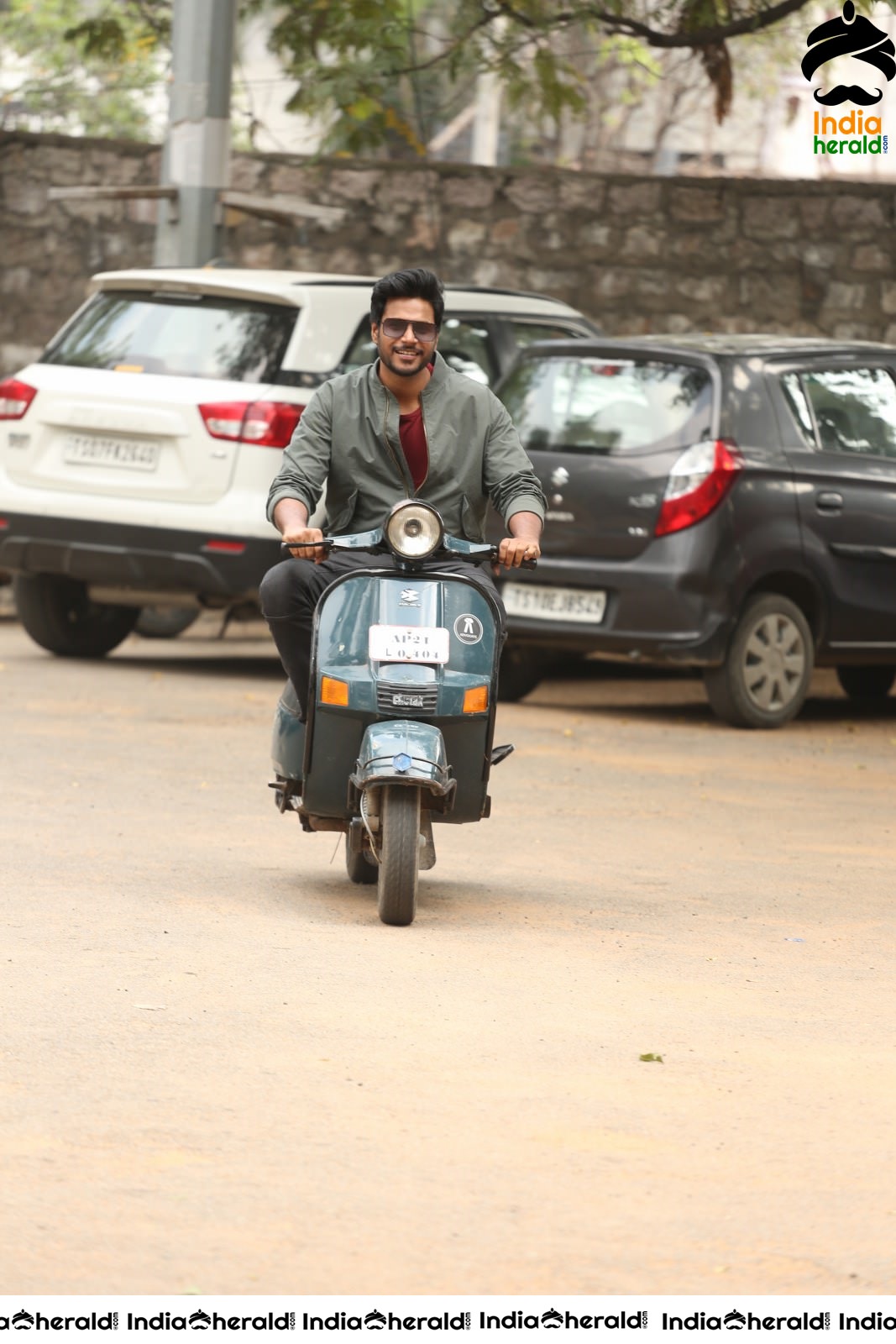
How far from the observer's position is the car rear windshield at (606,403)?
447 inches

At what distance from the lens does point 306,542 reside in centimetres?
640

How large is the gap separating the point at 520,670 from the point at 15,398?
9.63 feet

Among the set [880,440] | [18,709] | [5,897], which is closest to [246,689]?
[18,709]

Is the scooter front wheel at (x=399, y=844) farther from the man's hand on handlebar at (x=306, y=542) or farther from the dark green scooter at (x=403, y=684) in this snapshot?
the man's hand on handlebar at (x=306, y=542)

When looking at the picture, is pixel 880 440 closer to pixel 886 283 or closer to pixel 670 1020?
pixel 886 283

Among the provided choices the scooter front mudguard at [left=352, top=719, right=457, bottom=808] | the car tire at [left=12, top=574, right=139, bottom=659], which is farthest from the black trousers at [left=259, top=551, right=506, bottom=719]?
the car tire at [left=12, top=574, right=139, bottom=659]

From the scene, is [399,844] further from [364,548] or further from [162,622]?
[162,622]

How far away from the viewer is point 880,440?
1204 cm

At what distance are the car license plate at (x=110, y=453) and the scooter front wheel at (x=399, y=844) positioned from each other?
19.7ft

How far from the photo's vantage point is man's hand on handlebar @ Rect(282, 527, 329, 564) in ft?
21.0

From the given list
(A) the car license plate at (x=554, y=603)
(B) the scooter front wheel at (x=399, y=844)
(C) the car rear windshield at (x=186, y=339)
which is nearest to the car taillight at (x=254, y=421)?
(C) the car rear windshield at (x=186, y=339)

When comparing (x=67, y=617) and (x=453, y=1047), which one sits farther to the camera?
(x=67, y=617)

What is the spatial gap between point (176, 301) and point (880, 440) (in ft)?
11.8

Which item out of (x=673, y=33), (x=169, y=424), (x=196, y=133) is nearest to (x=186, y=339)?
(x=169, y=424)
